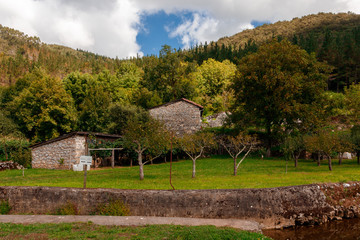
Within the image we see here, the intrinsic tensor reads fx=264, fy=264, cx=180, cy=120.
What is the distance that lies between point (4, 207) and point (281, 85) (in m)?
30.2

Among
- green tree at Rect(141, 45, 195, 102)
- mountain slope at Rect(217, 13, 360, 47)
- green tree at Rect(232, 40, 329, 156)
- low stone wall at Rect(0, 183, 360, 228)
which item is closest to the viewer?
low stone wall at Rect(0, 183, 360, 228)

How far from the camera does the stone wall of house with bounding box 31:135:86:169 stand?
1177 inches

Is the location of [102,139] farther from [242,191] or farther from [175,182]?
[242,191]

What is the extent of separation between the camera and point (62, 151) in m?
30.2

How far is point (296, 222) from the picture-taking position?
14898mm

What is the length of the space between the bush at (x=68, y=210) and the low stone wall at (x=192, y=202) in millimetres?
212

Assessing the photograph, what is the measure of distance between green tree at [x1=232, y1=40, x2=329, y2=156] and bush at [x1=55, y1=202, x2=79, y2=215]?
25.8 m

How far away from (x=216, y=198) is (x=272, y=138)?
91.3ft

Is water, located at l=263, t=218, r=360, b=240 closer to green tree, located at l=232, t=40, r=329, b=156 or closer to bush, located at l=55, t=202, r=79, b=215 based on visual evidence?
bush, located at l=55, t=202, r=79, b=215

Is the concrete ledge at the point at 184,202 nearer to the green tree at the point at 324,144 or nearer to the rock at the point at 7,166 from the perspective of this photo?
the green tree at the point at 324,144

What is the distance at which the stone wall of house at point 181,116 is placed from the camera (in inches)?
1606

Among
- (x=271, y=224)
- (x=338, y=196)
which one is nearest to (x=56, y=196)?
(x=271, y=224)

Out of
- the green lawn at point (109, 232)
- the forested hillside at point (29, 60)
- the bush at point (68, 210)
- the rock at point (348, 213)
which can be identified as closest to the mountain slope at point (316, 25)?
the forested hillside at point (29, 60)

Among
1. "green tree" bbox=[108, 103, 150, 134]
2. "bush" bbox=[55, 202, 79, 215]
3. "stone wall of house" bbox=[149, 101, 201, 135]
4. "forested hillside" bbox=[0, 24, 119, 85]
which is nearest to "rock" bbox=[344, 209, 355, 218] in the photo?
"bush" bbox=[55, 202, 79, 215]
